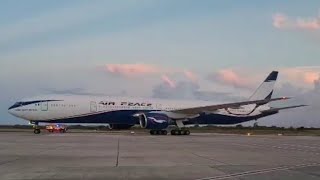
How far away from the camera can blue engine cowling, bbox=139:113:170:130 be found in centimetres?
5181

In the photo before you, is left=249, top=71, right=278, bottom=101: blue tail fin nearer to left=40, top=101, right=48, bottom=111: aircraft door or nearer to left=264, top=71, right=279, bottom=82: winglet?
left=264, top=71, right=279, bottom=82: winglet

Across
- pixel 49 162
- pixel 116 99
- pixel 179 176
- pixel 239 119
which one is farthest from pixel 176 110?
pixel 179 176

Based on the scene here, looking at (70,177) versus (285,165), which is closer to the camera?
(70,177)

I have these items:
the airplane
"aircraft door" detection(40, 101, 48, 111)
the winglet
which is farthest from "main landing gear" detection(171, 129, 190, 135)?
the winglet

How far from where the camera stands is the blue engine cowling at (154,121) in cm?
5181

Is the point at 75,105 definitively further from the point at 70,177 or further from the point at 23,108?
the point at 70,177

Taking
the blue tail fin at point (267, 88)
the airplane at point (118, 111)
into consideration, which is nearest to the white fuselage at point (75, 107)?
the airplane at point (118, 111)

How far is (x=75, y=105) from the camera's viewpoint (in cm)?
5216

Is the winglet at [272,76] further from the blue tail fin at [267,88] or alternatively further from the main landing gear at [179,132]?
the main landing gear at [179,132]

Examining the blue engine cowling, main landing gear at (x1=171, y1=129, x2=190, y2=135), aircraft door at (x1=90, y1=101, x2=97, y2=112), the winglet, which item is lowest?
main landing gear at (x1=171, y1=129, x2=190, y2=135)

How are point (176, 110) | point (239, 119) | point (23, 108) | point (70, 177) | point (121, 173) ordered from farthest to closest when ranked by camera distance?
1. point (239, 119)
2. point (176, 110)
3. point (23, 108)
4. point (121, 173)
5. point (70, 177)

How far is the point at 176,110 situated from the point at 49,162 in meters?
38.3

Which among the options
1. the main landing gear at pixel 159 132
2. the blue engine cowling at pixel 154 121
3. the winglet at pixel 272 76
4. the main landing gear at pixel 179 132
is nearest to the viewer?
the blue engine cowling at pixel 154 121

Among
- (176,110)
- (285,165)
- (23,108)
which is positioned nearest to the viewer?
(285,165)
